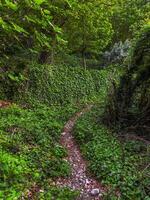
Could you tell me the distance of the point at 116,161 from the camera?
11.5 metres

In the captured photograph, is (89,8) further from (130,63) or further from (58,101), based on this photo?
(130,63)

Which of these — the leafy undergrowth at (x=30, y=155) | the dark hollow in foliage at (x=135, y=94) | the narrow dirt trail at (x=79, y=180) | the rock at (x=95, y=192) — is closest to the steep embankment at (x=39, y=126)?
the leafy undergrowth at (x=30, y=155)

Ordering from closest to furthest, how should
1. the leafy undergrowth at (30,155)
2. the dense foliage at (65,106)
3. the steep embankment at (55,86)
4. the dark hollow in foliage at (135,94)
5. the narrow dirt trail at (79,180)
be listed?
the dense foliage at (65,106), the leafy undergrowth at (30,155), the narrow dirt trail at (79,180), the dark hollow in foliage at (135,94), the steep embankment at (55,86)

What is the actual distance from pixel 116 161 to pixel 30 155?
2.76m

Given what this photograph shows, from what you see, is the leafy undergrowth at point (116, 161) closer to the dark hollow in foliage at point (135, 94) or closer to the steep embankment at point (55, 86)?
the dark hollow in foliage at point (135, 94)

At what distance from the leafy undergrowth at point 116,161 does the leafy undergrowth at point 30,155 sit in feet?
3.23

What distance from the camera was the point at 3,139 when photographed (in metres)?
11.4

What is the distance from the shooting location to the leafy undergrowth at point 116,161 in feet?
32.2

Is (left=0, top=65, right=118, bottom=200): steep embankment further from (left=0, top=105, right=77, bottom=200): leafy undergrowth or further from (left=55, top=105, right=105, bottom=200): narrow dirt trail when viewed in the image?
(left=55, top=105, right=105, bottom=200): narrow dirt trail

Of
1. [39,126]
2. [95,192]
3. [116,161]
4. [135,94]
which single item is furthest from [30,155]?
[135,94]

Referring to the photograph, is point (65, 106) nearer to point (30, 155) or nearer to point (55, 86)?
point (55, 86)

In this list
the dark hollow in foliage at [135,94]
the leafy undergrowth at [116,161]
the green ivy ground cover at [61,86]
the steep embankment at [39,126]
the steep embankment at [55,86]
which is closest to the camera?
the steep embankment at [39,126]

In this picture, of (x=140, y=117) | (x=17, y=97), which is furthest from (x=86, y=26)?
(x=140, y=117)

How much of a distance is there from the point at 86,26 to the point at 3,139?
18351mm
